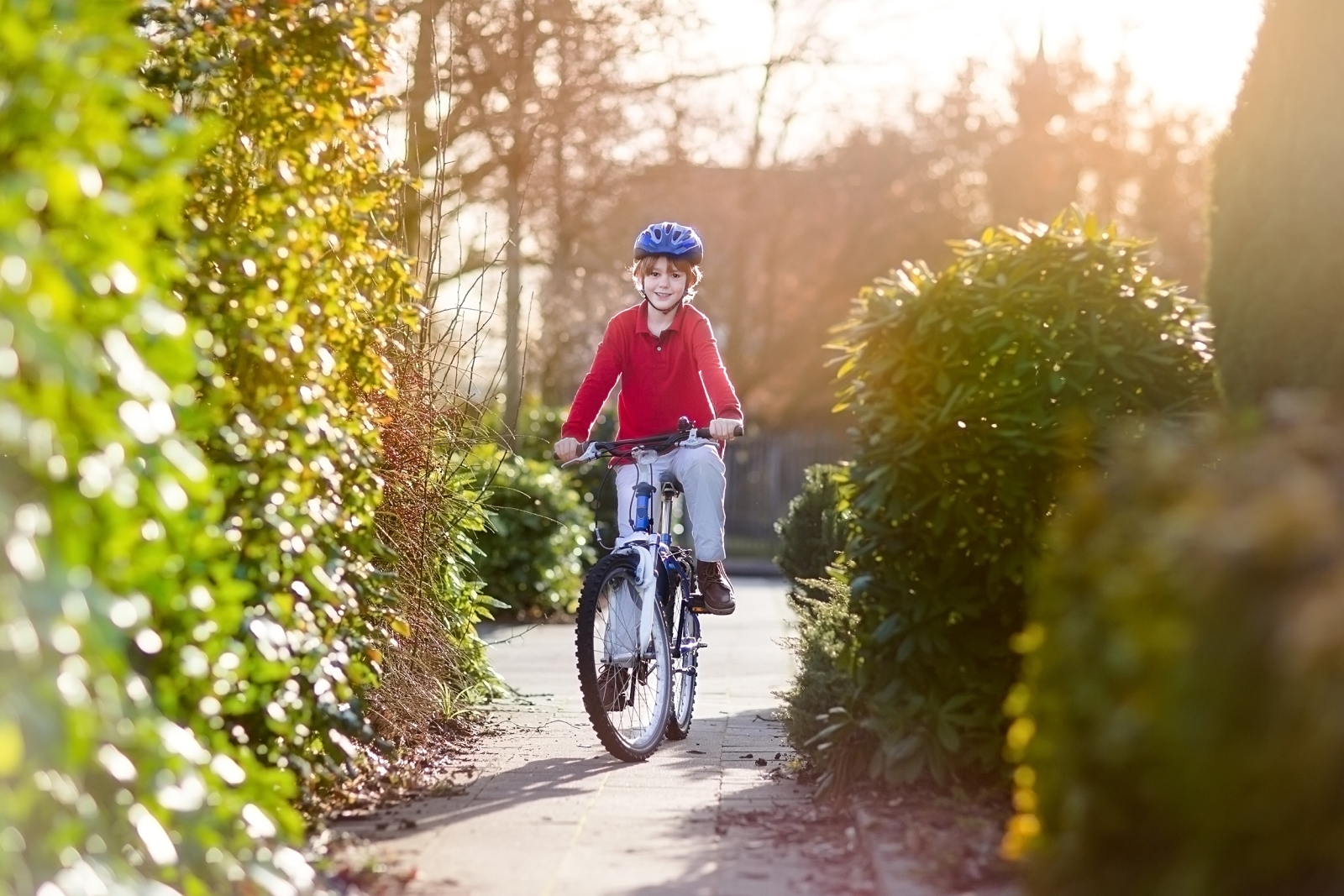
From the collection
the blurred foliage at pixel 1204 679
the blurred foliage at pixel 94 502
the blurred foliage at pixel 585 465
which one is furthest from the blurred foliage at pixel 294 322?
the blurred foliage at pixel 585 465

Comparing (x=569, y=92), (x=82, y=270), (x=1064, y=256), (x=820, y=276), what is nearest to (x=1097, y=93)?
(x=820, y=276)

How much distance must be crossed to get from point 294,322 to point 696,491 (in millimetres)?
2542

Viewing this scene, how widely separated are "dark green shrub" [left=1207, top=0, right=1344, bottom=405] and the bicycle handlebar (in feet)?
7.17

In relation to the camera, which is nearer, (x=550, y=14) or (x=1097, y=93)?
(x=550, y=14)

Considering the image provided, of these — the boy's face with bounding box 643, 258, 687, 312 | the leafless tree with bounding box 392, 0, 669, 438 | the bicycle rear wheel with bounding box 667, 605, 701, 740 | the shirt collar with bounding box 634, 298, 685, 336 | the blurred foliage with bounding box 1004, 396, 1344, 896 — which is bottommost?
the bicycle rear wheel with bounding box 667, 605, 701, 740

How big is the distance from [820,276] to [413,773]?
1253 inches

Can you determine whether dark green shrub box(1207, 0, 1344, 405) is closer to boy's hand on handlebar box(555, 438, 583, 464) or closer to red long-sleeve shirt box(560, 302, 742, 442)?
red long-sleeve shirt box(560, 302, 742, 442)

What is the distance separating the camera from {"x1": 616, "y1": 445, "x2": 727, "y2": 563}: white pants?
6.63m

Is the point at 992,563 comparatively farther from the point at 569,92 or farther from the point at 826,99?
the point at 826,99

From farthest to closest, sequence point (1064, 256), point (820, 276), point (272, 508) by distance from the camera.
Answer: point (820, 276)
point (1064, 256)
point (272, 508)

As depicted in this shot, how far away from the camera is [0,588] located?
7.75 ft

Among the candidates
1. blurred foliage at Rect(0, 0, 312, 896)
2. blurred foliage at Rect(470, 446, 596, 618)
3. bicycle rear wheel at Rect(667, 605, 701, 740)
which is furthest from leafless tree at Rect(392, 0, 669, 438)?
blurred foliage at Rect(0, 0, 312, 896)

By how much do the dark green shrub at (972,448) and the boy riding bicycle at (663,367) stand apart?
1.58 meters

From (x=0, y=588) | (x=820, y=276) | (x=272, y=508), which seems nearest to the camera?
(x=0, y=588)
